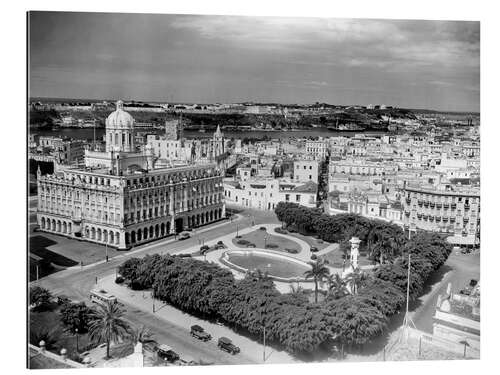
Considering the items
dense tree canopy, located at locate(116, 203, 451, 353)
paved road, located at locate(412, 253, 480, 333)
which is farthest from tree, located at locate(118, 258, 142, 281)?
paved road, located at locate(412, 253, 480, 333)

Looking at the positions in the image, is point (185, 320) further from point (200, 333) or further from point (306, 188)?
point (306, 188)

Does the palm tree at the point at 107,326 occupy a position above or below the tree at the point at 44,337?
above

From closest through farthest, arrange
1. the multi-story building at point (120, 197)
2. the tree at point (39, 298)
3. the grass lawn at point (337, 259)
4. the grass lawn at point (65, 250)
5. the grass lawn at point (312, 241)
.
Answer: the tree at point (39, 298)
the grass lawn at point (65, 250)
the grass lawn at point (337, 259)
the multi-story building at point (120, 197)
the grass lawn at point (312, 241)

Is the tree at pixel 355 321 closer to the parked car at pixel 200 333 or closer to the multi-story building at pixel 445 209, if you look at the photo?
the parked car at pixel 200 333

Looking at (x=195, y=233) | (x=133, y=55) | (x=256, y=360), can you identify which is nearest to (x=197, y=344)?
(x=256, y=360)

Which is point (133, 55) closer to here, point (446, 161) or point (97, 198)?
point (97, 198)

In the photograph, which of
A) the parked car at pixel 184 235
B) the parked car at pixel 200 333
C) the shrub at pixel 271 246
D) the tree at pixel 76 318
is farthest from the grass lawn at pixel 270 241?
the tree at pixel 76 318

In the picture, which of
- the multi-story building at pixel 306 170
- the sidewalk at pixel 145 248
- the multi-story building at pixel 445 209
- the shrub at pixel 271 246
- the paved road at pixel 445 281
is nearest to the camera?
the paved road at pixel 445 281
